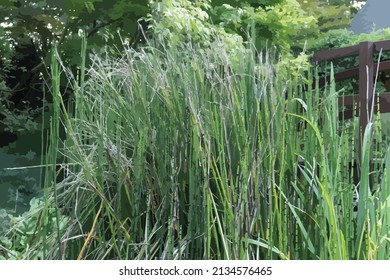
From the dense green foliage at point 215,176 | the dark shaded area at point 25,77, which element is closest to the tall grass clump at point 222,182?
the dense green foliage at point 215,176

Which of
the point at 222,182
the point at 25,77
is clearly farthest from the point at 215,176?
the point at 25,77

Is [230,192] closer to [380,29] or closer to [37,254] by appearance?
[37,254]

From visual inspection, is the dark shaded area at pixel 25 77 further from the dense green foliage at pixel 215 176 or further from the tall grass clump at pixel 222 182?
the tall grass clump at pixel 222 182

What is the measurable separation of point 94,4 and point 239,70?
4.62 metres

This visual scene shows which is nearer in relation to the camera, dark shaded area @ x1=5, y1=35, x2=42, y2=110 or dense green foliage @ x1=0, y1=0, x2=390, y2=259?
dense green foliage @ x1=0, y1=0, x2=390, y2=259

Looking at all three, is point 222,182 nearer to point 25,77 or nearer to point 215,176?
point 215,176

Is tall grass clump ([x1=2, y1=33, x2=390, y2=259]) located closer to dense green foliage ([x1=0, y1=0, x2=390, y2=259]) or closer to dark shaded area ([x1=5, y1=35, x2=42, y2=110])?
dense green foliage ([x1=0, y1=0, x2=390, y2=259])

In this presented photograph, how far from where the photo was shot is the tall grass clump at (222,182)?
1.58 m

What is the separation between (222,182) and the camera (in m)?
1.56

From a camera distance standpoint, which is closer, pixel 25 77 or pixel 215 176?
pixel 215 176

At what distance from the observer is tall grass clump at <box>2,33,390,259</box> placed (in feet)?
5.19

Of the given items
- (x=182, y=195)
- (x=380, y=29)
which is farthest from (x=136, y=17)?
(x=182, y=195)

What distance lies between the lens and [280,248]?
1595 mm

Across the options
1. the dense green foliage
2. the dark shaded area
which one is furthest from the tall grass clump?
the dark shaded area
